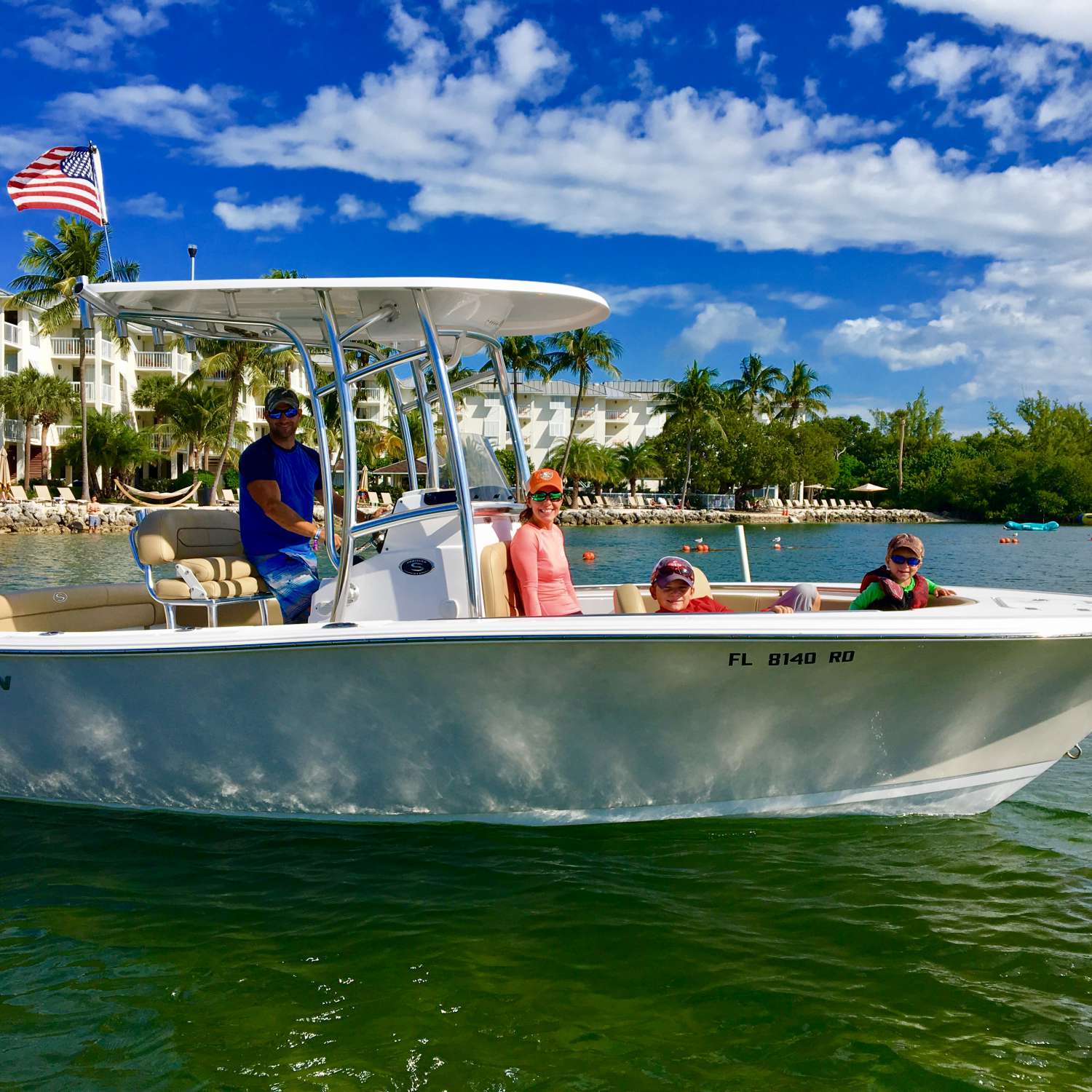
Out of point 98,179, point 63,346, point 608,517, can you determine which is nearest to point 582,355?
point 608,517

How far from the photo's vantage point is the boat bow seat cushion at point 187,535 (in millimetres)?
5664

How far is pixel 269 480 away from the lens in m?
5.76

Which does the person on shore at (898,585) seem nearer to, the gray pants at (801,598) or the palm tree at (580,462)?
the gray pants at (801,598)

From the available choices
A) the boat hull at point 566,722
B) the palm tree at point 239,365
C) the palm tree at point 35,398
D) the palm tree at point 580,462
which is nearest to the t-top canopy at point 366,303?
the boat hull at point 566,722

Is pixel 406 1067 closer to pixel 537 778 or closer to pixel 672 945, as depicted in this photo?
pixel 672 945

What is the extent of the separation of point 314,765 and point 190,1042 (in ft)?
5.20

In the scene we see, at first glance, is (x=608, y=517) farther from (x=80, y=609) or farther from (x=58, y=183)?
(x=58, y=183)

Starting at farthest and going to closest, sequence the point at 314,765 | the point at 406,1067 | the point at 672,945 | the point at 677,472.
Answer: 1. the point at 677,472
2. the point at 314,765
3. the point at 672,945
4. the point at 406,1067

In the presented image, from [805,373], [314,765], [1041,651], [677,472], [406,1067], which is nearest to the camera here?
[406,1067]

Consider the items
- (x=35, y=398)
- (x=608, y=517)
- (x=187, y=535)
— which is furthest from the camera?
(x=608, y=517)

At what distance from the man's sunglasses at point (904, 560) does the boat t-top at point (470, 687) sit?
0.34 metres

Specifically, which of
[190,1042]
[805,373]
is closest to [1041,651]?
[190,1042]

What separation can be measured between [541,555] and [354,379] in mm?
1294

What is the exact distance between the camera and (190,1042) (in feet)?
12.3
